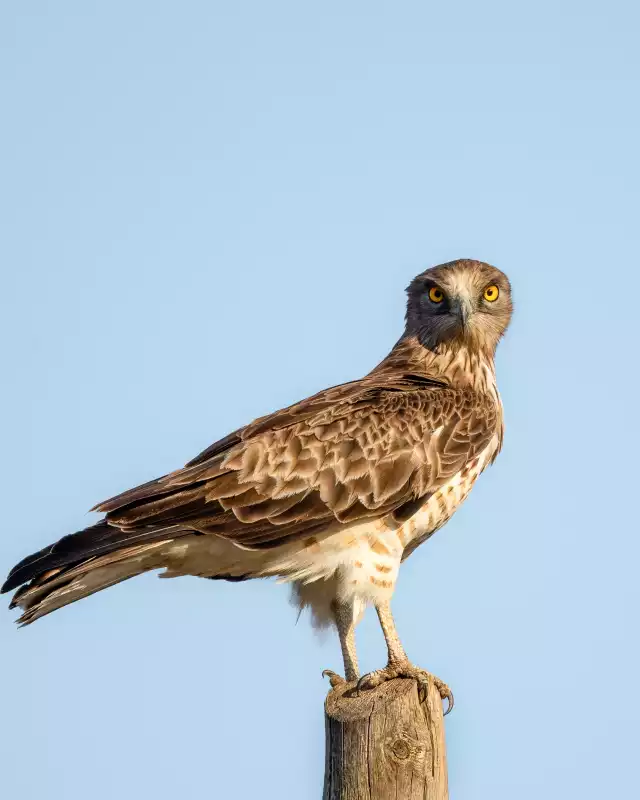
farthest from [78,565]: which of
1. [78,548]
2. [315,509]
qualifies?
[315,509]

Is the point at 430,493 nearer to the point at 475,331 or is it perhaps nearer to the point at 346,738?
the point at 475,331

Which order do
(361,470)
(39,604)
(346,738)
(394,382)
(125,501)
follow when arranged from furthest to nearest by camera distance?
(394,382) → (361,470) → (125,501) → (39,604) → (346,738)

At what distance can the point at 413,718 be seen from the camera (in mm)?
6871

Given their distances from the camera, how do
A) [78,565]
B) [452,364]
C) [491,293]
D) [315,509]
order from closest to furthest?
[78,565] < [315,509] < [452,364] < [491,293]

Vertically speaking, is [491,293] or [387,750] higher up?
[491,293]

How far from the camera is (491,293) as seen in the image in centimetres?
1081

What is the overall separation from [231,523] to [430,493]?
1471 mm

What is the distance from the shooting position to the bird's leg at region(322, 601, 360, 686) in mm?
9055

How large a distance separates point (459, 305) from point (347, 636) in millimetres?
2905

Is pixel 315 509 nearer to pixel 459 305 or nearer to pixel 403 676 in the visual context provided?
pixel 403 676

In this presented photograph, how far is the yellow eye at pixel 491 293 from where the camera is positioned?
10.8 m

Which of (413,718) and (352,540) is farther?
(352,540)

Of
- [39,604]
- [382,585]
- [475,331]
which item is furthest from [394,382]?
[39,604]

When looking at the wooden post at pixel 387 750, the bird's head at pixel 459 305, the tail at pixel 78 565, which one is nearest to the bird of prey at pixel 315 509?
the tail at pixel 78 565
